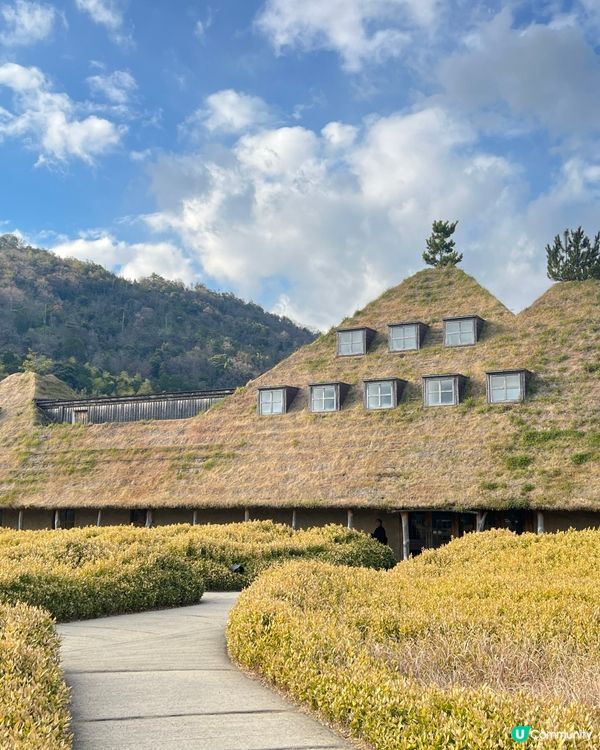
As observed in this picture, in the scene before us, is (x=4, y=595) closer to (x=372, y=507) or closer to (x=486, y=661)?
(x=486, y=661)

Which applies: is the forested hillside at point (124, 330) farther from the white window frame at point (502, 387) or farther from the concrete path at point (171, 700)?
the concrete path at point (171, 700)

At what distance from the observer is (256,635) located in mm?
8641

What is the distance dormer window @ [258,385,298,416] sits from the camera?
32812 millimetres

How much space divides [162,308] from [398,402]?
70.3 meters

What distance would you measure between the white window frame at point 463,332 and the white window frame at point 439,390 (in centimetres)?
236

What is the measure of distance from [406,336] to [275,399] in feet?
18.9

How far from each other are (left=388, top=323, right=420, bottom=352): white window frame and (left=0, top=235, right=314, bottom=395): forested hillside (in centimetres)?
4016

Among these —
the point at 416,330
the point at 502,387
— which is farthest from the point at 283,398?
the point at 502,387

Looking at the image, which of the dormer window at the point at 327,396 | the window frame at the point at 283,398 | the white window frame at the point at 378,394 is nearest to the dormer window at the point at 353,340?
the dormer window at the point at 327,396

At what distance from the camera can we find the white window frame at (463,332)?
31.9m

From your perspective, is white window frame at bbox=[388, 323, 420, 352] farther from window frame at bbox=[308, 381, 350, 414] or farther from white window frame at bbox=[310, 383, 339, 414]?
white window frame at bbox=[310, 383, 339, 414]

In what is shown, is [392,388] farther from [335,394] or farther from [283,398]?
[283,398]

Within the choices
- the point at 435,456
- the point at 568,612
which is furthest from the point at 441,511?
the point at 568,612

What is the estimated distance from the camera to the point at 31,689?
6023mm
